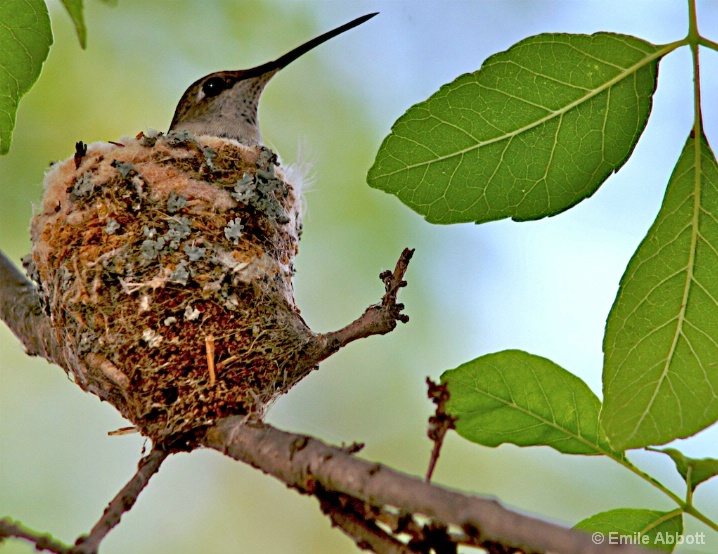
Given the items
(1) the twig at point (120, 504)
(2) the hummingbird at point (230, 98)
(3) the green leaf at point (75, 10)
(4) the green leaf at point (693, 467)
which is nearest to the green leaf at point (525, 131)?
(4) the green leaf at point (693, 467)

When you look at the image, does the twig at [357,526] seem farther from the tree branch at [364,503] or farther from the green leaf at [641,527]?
the green leaf at [641,527]

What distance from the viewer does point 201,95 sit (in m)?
5.05

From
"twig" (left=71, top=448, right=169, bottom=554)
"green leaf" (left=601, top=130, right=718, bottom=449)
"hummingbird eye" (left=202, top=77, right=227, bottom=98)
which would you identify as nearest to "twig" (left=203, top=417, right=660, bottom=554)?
"twig" (left=71, top=448, right=169, bottom=554)

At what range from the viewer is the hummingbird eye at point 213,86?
500 centimetres

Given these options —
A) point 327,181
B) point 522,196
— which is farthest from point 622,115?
point 327,181

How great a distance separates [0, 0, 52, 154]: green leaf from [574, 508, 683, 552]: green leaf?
1.71 m

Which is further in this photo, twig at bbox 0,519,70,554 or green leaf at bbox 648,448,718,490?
green leaf at bbox 648,448,718,490

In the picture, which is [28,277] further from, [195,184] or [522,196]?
[522,196]

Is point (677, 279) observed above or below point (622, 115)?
below

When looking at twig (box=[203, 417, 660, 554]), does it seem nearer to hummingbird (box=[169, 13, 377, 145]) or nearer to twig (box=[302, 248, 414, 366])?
twig (box=[302, 248, 414, 366])

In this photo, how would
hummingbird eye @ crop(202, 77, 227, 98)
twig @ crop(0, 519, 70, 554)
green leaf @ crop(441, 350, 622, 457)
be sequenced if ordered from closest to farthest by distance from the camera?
twig @ crop(0, 519, 70, 554), green leaf @ crop(441, 350, 622, 457), hummingbird eye @ crop(202, 77, 227, 98)

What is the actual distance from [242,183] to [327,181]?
2.69m

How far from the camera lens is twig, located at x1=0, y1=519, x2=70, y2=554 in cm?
135

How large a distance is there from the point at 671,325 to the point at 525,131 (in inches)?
21.7
